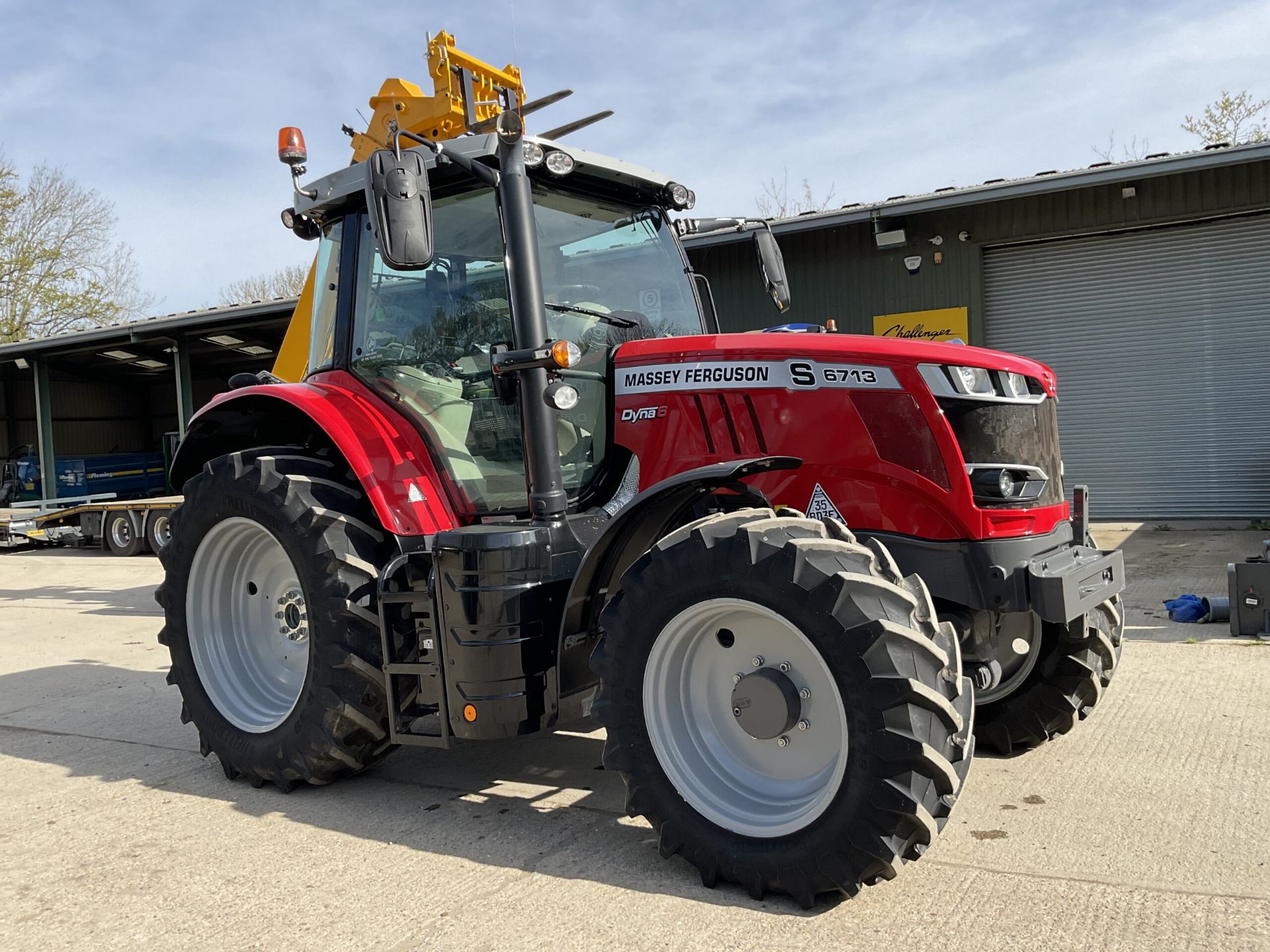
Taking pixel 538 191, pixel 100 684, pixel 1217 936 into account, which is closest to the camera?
pixel 1217 936

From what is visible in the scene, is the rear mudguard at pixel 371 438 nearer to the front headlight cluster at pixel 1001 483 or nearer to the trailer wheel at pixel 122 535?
the front headlight cluster at pixel 1001 483

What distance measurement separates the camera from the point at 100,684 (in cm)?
643

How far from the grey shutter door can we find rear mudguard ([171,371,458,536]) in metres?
9.85

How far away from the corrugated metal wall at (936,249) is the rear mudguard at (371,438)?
8188mm

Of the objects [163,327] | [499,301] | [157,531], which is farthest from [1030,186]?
[163,327]

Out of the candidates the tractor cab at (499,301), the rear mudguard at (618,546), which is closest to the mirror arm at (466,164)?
the tractor cab at (499,301)

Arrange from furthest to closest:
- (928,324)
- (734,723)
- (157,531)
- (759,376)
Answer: (157,531)
(928,324)
(759,376)
(734,723)

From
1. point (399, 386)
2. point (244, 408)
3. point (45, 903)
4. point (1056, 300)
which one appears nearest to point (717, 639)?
point (399, 386)

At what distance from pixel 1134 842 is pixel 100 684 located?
592 centimetres

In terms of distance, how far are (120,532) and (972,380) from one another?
616 inches

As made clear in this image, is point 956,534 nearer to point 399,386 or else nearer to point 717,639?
point 717,639

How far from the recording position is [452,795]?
4043 millimetres

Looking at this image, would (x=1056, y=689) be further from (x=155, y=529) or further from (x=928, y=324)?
(x=155, y=529)

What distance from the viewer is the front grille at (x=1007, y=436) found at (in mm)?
3342
